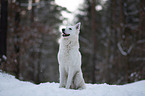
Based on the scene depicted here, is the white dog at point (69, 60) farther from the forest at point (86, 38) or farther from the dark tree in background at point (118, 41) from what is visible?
the dark tree in background at point (118, 41)

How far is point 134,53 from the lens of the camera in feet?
39.8

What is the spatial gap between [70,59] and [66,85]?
0.83 m

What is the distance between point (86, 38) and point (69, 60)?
15.0 m

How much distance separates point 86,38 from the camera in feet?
63.4

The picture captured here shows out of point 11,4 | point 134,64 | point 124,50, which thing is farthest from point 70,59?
point 134,64

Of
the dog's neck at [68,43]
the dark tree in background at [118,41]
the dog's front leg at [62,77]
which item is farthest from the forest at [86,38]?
the dog's neck at [68,43]

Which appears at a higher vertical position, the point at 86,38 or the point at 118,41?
the point at 118,41

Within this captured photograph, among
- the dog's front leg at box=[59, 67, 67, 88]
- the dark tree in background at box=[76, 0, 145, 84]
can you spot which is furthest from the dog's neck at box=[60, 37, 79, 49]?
the dark tree in background at box=[76, 0, 145, 84]

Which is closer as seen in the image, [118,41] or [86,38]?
[118,41]

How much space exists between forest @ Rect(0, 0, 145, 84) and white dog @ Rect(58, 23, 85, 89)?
3478 mm

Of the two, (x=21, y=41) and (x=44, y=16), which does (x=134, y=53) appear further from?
(x=44, y=16)

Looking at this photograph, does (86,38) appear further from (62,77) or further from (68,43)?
(62,77)

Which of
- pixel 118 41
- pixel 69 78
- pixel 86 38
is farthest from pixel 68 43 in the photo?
pixel 86 38

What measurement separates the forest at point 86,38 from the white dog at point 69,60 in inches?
137
